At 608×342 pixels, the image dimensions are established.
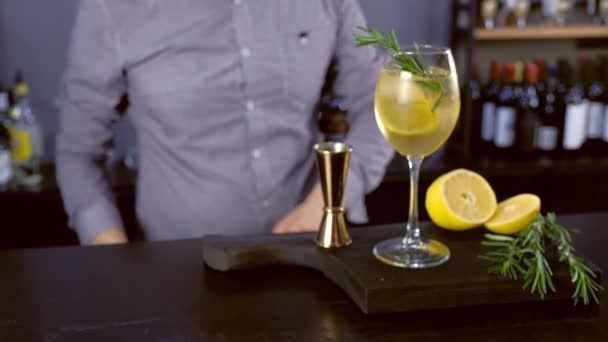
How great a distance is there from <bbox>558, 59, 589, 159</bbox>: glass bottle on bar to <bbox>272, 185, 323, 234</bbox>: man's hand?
1.55m

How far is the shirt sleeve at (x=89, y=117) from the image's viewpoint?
1.50 meters

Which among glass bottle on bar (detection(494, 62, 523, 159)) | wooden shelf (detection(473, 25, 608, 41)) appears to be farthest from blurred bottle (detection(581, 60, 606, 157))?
glass bottle on bar (detection(494, 62, 523, 159))

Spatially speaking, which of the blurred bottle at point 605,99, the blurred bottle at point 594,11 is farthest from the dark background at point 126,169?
the blurred bottle at point 594,11

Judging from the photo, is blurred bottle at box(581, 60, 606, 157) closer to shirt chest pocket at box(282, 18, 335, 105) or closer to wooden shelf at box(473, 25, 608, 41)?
wooden shelf at box(473, 25, 608, 41)

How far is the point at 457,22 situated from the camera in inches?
106

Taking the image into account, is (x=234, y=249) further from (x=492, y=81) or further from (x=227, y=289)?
(x=492, y=81)

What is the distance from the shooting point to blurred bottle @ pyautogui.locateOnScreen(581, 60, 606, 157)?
273 centimetres

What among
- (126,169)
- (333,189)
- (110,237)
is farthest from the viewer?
(126,169)

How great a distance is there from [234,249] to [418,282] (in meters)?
0.26

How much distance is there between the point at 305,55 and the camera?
1.57m

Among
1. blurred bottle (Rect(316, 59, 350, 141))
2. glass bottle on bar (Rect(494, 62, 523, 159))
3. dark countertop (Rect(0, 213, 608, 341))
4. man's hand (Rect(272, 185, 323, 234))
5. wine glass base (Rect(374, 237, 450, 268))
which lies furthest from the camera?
glass bottle on bar (Rect(494, 62, 523, 159))

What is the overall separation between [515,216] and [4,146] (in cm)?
179

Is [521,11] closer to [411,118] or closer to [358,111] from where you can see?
[358,111]

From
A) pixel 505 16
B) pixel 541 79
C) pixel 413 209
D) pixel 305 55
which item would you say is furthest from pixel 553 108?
pixel 413 209
